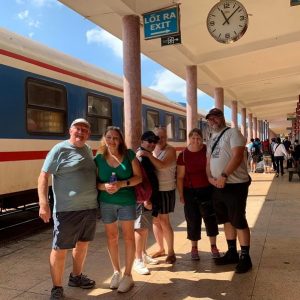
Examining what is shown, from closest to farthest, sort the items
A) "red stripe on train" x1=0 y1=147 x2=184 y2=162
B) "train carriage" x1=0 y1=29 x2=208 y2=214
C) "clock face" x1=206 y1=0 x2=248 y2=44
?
"red stripe on train" x1=0 y1=147 x2=184 y2=162 < "train carriage" x1=0 y1=29 x2=208 y2=214 < "clock face" x1=206 y1=0 x2=248 y2=44

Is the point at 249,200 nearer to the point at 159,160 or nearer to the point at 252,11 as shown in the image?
the point at 252,11

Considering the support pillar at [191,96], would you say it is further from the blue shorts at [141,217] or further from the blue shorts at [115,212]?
the blue shorts at [115,212]

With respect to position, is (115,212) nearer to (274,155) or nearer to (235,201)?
(235,201)

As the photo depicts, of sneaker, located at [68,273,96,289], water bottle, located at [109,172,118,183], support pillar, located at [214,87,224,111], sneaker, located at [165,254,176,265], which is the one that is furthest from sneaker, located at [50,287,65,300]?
support pillar, located at [214,87,224,111]

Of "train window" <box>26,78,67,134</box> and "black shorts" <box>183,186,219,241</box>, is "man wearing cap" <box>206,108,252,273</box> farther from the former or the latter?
"train window" <box>26,78,67,134</box>

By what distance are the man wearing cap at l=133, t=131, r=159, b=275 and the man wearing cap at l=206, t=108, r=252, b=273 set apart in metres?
0.67

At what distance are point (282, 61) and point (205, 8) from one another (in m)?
7.31

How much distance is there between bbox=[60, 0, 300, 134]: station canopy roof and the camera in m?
8.36

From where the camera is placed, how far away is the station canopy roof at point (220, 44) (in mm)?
8359

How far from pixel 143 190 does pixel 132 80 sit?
411cm

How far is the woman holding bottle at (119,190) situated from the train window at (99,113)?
4.48 meters

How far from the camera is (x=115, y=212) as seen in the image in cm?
427

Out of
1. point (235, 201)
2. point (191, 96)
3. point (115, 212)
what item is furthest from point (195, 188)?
point (191, 96)

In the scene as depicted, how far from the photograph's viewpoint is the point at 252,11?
9.90 metres
